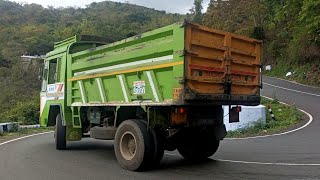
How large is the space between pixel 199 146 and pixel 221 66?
223 cm

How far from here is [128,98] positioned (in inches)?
316

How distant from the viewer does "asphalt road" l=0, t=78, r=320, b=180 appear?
7.09 metres

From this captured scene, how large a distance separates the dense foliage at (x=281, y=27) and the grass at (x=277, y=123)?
11.3 metres

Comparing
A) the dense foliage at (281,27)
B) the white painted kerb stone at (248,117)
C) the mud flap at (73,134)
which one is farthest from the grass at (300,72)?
the mud flap at (73,134)

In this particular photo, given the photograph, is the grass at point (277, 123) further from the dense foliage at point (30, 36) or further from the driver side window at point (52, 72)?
the driver side window at point (52, 72)

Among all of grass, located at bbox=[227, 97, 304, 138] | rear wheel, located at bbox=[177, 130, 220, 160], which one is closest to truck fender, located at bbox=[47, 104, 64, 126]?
rear wheel, located at bbox=[177, 130, 220, 160]

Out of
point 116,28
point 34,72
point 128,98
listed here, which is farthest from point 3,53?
point 128,98

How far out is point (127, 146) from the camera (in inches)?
314

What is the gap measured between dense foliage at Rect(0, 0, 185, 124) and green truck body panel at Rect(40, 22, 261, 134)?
5.04 feet

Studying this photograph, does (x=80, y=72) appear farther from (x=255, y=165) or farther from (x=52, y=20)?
(x=52, y=20)

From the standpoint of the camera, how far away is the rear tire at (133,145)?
736 cm

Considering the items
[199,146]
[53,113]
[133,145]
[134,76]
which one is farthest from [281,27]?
[133,145]

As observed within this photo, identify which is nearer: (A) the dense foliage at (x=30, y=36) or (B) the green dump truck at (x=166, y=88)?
(B) the green dump truck at (x=166, y=88)

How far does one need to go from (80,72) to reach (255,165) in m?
4.73
